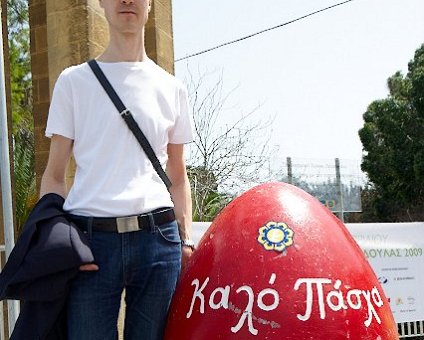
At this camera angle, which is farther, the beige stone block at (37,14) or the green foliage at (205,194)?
the green foliage at (205,194)

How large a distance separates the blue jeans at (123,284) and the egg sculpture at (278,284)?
0.13 m

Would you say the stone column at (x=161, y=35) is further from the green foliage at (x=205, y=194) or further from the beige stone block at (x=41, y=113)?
the green foliage at (x=205, y=194)

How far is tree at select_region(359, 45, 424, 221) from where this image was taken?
21625 mm

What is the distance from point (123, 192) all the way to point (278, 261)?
1.79ft

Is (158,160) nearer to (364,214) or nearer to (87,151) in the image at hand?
(87,151)

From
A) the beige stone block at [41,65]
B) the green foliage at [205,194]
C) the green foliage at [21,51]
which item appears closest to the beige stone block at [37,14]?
the beige stone block at [41,65]

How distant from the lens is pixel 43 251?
1.86 meters

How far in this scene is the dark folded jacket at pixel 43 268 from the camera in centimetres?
186

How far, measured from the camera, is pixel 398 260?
7.77 meters

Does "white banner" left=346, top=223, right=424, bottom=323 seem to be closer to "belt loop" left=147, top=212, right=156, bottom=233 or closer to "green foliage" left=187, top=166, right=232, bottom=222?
"green foliage" left=187, top=166, right=232, bottom=222

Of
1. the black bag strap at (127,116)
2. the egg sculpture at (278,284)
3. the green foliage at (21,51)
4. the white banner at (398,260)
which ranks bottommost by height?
the white banner at (398,260)

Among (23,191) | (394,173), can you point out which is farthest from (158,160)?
(394,173)

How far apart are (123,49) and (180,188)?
1.66 feet

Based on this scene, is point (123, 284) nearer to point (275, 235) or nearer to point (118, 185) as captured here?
point (118, 185)
